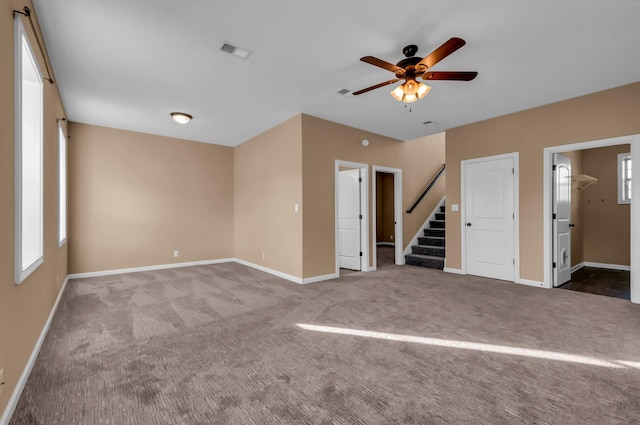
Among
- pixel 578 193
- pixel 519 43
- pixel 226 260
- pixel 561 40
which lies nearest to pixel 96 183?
pixel 226 260

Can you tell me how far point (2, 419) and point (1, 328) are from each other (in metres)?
0.51

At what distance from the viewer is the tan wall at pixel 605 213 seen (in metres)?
5.97

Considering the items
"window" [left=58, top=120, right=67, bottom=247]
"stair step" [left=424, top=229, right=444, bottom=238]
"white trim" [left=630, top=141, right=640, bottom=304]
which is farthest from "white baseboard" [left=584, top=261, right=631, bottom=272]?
"window" [left=58, top=120, right=67, bottom=247]

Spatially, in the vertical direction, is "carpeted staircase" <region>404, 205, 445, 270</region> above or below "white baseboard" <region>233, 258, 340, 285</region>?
above

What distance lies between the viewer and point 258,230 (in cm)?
618

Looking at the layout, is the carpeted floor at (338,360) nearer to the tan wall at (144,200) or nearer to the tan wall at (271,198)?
the tan wall at (271,198)

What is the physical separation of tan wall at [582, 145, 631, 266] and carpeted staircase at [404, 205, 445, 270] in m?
3.00

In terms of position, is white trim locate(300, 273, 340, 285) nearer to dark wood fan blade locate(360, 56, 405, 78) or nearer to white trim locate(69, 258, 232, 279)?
white trim locate(69, 258, 232, 279)

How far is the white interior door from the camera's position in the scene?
4.59 m

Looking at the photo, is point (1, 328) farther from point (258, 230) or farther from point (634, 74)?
point (634, 74)

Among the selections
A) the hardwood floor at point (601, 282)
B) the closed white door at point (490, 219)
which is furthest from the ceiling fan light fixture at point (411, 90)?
the hardwood floor at point (601, 282)

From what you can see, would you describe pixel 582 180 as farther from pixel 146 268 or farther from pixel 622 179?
pixel 146 268

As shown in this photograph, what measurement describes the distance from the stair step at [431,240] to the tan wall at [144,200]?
4.65 metres

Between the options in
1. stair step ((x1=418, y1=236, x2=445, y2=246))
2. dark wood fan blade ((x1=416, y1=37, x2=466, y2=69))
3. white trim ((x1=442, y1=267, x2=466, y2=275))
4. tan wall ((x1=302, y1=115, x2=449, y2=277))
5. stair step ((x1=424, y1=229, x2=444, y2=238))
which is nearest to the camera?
dark wood fan blade ((x1=416, y1=37, x2=466, y2=69))
